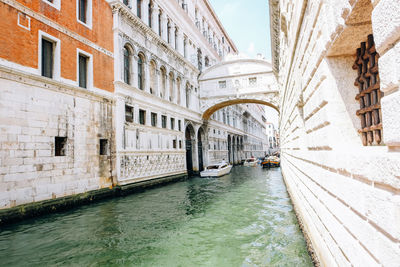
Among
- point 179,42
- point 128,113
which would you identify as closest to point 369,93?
point 128,113

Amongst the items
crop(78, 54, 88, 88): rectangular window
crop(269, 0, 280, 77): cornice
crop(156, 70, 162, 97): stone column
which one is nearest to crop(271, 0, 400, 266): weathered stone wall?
crop(269, 0, 280, 77): cornice

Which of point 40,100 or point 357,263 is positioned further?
point 40,100

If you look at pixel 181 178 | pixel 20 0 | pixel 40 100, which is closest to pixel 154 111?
pixel 181 178

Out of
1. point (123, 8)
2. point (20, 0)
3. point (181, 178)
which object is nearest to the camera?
point (20, 0)

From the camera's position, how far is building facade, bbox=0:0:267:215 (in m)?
7.59

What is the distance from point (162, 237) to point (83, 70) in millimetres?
8101

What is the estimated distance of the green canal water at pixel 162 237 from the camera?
14.6ft

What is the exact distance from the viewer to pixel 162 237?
5594 mm

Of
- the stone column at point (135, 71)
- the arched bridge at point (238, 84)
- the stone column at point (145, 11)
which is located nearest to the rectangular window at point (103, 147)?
the stone column at point (135, 71)

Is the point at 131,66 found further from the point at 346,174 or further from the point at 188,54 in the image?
the point at 346,174

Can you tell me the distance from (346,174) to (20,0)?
998 cm

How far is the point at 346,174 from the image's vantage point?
2.37m

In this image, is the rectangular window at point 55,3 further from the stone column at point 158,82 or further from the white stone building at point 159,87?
the stone column at point 158,82

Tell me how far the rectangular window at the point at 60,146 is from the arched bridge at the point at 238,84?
44.5 ft
